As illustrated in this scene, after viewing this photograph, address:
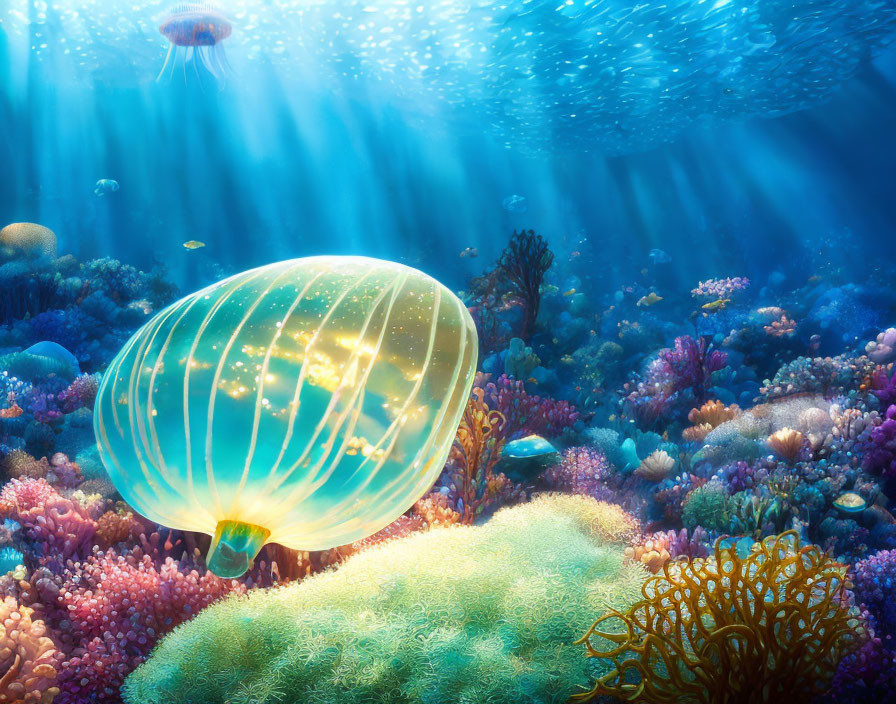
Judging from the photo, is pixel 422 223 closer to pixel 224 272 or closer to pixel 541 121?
→ pixel 541 121

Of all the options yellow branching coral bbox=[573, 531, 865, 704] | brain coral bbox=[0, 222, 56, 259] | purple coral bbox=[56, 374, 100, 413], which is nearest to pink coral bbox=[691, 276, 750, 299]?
yellow branching coral bbox=[573, 531, 865, 704]

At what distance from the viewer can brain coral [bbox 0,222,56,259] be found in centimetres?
1084

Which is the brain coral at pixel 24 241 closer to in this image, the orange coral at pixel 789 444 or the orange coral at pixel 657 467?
the orange coral at pixel 657 467

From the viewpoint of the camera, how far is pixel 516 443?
4980 millimetres

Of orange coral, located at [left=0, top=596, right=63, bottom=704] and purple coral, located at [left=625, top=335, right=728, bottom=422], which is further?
purple coral, located at [left=625, top=335, right=728, bottom=422]

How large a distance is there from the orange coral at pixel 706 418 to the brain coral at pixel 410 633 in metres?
3.70

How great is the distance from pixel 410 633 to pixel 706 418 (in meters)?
5.41

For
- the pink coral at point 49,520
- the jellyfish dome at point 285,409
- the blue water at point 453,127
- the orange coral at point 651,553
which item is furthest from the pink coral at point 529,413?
the blue water at point 453,127

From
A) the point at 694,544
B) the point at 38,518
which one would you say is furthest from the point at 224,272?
the point at 694,544

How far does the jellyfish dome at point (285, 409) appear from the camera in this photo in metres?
1.51

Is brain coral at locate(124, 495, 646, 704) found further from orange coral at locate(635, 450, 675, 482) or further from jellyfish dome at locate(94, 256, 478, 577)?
orange coral at locate(635, 450, 675, 482)

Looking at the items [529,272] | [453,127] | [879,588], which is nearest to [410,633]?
[879,588]

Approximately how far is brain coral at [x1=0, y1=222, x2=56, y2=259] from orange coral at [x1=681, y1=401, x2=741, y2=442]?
520 inches

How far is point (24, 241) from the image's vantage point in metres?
10.9
